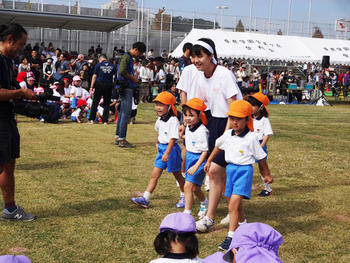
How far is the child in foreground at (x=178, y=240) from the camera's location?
2850mm

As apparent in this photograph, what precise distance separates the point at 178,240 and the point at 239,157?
2111mm

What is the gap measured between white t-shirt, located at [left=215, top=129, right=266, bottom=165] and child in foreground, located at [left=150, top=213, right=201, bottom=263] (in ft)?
6.71

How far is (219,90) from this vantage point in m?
5.42

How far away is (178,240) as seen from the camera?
114 inches

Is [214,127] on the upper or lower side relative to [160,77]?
lower

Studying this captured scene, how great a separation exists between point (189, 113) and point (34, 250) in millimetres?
2169

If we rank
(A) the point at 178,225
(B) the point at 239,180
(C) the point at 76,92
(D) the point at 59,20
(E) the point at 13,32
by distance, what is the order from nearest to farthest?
(A) the point at 178,225, (B) the point at 239,180, (E) the point at 13,32, (C) the point at 76,92, (D) the point at 59,20

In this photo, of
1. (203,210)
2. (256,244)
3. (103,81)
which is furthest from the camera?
(103,81)

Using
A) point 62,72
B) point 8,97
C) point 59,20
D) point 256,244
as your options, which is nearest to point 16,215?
point 8,97

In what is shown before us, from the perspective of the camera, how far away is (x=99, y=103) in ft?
50.4

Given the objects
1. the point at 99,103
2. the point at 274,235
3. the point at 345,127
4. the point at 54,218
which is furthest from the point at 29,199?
the point at 345,127

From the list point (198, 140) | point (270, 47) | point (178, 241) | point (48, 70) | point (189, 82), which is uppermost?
point (270, 47)

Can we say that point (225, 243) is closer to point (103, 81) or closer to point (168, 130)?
point (168, 130)

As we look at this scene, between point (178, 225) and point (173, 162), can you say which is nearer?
point (178, 225)
